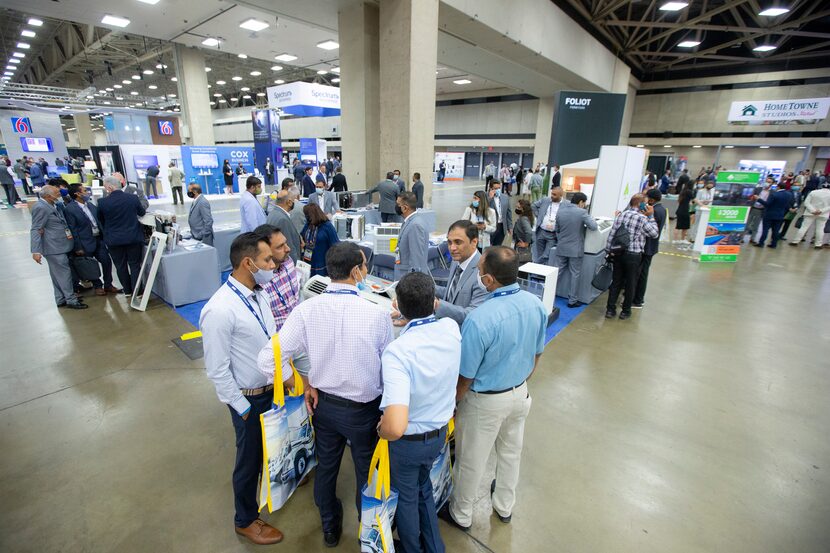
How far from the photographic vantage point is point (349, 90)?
9375 mm

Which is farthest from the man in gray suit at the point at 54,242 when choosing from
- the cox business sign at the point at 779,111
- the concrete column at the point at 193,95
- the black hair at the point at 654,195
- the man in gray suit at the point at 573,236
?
the cox business sign at the point at 779,111

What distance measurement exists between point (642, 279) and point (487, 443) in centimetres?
468

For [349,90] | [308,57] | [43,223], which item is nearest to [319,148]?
[308,57]

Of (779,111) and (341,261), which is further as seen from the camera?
(779,111)

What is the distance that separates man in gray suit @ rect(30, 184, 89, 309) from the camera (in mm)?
4766

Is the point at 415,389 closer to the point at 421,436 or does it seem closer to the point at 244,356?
the point at 421,436

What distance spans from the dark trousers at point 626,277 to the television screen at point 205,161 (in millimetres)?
15256

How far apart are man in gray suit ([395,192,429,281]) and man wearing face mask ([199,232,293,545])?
6.49ft

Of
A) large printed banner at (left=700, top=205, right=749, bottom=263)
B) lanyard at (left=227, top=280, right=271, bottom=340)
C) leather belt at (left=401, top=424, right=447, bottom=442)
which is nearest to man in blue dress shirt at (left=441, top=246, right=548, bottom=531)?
leather belt at (left=401, top=424, right=447, bottom=442)

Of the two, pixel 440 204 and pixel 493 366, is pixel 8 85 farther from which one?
pixel 493 366

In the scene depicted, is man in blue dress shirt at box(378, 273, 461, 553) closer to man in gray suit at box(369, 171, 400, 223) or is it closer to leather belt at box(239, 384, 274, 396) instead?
leather belt at box(239, 384, 274, 396)

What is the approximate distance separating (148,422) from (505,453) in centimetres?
285

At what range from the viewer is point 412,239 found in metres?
3.82

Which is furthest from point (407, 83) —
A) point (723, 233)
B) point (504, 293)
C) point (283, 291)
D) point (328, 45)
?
point (504, 293)
